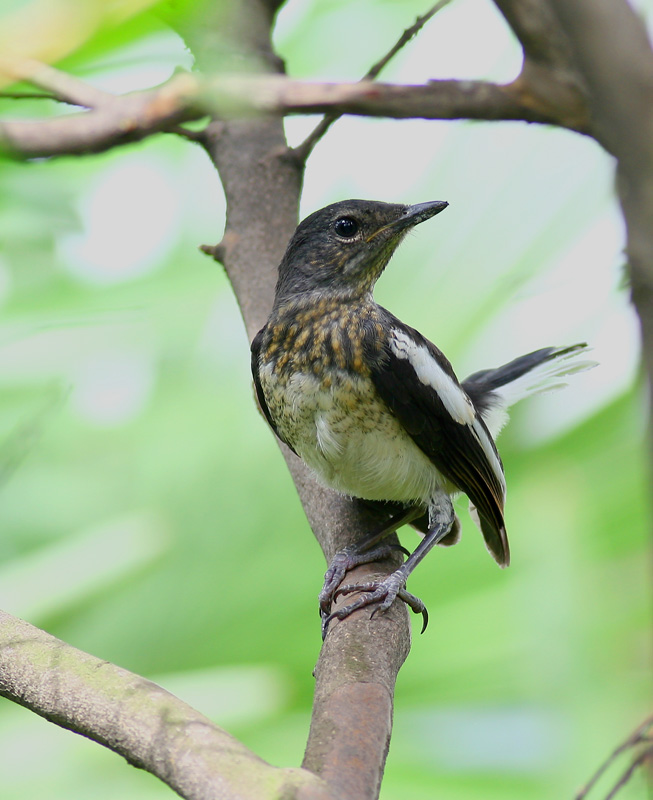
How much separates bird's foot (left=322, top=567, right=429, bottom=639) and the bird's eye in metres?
0.93

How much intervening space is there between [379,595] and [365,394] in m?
0.50

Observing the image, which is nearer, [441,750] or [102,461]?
[441,750]

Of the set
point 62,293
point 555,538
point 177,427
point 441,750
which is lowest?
point 441,750

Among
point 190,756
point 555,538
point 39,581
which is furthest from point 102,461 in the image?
point 190,756

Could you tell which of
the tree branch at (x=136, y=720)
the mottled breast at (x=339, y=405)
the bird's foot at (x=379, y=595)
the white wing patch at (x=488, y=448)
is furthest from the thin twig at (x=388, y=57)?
the tree branch at (x=136, y=720)

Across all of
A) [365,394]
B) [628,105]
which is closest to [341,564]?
[365,394]

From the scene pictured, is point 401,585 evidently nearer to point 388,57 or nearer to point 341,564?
point 341,564

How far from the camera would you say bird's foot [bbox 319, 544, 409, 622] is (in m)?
2.19

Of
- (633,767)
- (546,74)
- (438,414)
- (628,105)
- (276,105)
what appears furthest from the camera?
(438,414)

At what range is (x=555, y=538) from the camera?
3156mm

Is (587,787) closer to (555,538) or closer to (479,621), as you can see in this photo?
(555,538)

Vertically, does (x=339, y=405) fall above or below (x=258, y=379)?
below

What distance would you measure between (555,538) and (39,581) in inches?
81.7

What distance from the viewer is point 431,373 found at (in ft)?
7.30
